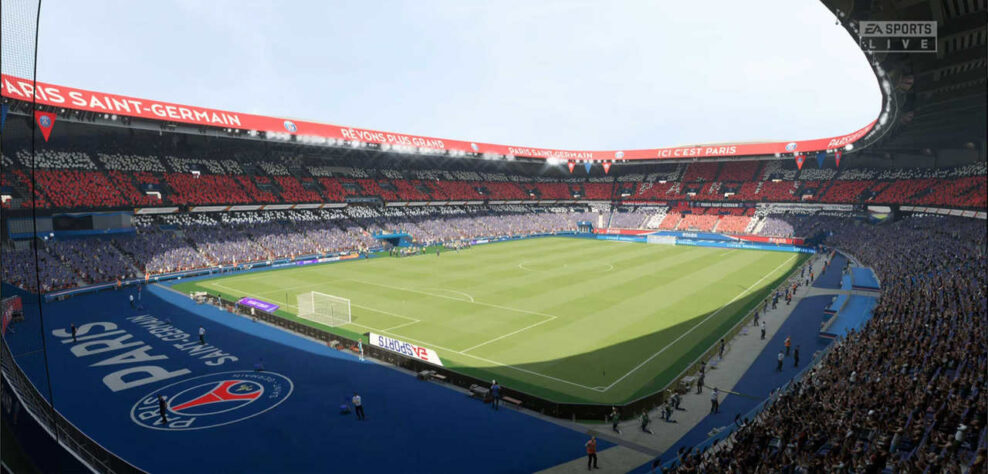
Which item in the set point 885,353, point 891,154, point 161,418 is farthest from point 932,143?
point 161,418

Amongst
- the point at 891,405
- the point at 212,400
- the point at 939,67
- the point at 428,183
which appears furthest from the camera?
the point at 428,183

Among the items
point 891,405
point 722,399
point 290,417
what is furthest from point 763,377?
point 290,417

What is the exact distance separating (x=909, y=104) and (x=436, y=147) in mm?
57549

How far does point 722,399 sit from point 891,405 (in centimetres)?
707

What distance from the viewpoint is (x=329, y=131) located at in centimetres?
6475

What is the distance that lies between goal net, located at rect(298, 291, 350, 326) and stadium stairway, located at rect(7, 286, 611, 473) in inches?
142

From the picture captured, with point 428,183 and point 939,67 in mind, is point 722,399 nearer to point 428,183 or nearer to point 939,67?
point 939,67

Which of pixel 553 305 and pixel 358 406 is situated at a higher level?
pixel 553 305

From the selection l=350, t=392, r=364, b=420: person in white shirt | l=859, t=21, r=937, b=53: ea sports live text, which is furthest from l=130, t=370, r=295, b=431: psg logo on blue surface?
l=859, t=21, r=937, b=53: ea sports live text

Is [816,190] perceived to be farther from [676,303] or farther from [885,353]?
[885,353]

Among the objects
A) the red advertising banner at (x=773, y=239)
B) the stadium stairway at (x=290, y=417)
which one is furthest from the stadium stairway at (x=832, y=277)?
the stadium stairway at (x=290, y=417)

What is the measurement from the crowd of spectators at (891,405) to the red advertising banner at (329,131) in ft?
66.4

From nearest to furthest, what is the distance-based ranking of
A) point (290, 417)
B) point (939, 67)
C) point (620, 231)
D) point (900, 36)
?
point (290, 417) < point (900, 36) < point (939, 67) < point (620, 231)

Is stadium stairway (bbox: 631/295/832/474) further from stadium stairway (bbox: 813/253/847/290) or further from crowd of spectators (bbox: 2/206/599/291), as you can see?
crowd of spectators (bbox: 2/206/599/291)
